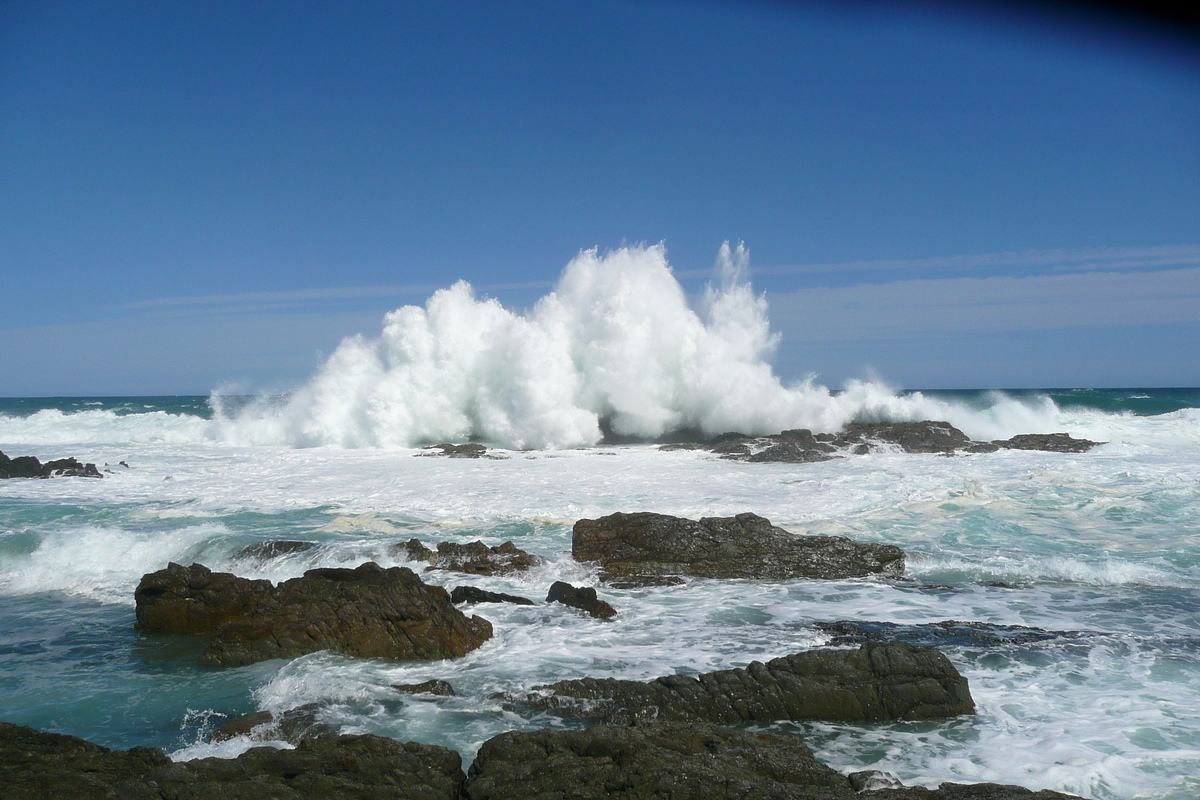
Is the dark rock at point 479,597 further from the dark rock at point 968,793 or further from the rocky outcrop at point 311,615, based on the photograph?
the dark rock at point 968,793

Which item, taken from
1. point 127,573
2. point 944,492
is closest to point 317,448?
point 127,573

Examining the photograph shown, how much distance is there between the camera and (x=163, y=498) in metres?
15.3

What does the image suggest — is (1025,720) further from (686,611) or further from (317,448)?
(317,448)

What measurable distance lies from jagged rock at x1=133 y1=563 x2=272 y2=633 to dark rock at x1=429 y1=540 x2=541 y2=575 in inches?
94.1

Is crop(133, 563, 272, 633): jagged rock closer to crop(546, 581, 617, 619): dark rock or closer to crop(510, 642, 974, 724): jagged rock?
crop(546, 581, 617, 619): dark rock

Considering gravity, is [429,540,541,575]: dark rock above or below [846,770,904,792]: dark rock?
above

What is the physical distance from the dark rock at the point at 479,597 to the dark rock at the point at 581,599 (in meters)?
0.28

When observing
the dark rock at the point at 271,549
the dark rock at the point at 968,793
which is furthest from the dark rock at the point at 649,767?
the dark rock at the point at 271,549

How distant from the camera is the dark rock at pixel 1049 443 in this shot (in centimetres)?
2078

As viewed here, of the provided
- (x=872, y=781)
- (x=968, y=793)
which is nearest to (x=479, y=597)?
(x=872, y=781)

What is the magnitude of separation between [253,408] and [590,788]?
31.3 metres

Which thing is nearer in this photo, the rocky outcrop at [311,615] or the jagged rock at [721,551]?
the rocky outcrop at [311,615]

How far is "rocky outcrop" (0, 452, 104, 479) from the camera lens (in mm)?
18359

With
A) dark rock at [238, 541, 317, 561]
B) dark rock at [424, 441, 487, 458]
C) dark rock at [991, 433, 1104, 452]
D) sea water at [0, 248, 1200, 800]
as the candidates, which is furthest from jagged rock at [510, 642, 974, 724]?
dark rock at [991, 433, 1104, 452]
